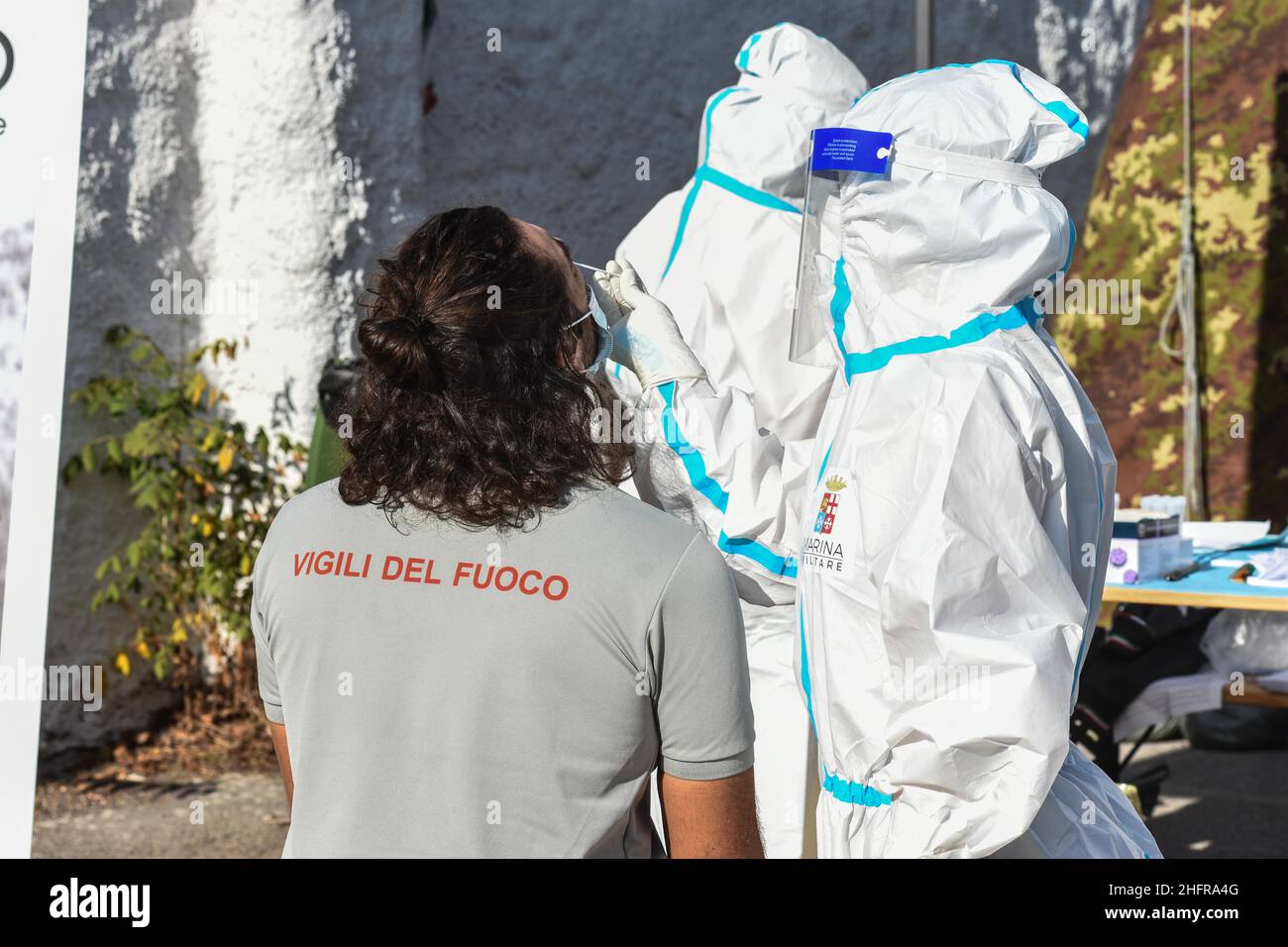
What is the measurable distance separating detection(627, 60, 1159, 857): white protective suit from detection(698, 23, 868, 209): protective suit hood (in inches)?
32.4

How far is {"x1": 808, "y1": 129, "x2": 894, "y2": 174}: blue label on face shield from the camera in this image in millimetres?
1866

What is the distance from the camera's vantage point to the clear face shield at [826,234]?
6.17ft

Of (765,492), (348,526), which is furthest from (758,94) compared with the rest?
(348,526)

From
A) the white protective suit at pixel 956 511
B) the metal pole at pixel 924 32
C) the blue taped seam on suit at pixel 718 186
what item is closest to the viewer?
the white protective suit at pixel 956 511

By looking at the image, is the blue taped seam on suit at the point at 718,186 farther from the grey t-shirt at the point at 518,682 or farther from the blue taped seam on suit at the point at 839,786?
the grey t-shirt at the point at 518,682

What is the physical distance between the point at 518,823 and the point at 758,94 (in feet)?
6.93

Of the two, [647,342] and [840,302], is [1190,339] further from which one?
[647,342]

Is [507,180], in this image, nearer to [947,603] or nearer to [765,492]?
[765,492]

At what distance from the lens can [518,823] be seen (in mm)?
1175

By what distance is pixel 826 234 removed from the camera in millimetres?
2100

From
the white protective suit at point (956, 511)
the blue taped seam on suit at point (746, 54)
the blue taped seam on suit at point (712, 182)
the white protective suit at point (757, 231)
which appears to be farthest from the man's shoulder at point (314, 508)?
the blue taped seam on suit at point (746, 54)

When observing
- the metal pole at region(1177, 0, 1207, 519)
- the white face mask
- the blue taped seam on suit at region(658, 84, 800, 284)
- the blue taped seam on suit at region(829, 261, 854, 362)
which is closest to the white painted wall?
the blue taped seam on suit at region(658, 84, 800, 284)

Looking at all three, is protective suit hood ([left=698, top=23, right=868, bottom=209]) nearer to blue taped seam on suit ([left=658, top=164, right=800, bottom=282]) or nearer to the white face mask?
blue taped seam on suit ([left=658, top=164, right=800, bottom=282])

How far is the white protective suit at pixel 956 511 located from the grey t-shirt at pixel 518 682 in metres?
0.51
